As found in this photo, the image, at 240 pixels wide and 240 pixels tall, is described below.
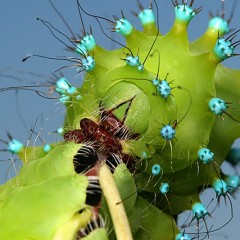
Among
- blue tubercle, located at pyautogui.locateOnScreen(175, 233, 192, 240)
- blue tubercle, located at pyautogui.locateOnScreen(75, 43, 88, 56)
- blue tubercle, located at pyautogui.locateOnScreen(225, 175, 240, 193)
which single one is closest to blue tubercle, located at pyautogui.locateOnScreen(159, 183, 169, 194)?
blue tubercle, located at pyautogui.locateOnScreen(175, 233, 192, 240)

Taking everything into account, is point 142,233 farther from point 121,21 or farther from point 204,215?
point 121,21

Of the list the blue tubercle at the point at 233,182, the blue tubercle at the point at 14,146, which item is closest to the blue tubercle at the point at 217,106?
the blue tubercle at the point at 233,182

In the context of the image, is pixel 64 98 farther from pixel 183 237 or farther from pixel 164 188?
pixel 183 237

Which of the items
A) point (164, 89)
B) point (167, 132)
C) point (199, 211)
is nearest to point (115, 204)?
point (167, 132)

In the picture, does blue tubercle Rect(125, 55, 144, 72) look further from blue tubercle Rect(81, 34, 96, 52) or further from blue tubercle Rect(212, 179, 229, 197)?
blue tubercle Rect(212, 179, 229, 197)

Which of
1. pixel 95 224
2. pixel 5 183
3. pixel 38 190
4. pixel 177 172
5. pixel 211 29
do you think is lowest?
pixel 95 224

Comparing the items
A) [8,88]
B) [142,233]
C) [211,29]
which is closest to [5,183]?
[8,88]
